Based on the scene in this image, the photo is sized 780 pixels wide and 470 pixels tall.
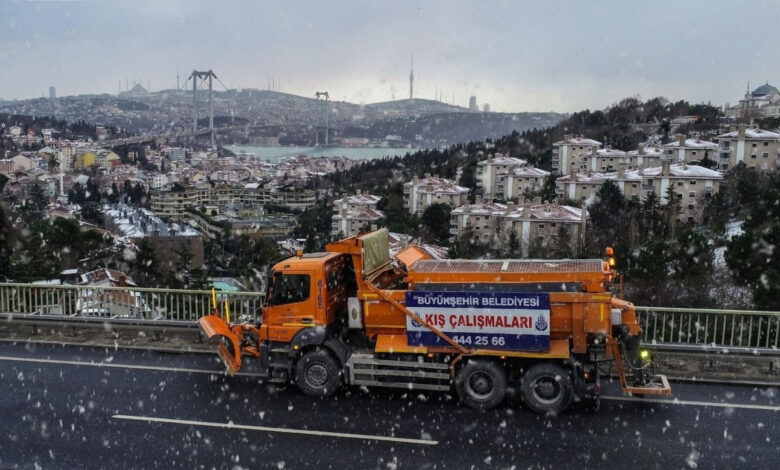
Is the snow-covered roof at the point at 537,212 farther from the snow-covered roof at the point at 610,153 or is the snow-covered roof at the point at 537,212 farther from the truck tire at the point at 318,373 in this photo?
the truck tire at the point at 318,373

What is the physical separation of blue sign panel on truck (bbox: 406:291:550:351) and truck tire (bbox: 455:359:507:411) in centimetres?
24

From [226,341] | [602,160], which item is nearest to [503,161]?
[602,160]

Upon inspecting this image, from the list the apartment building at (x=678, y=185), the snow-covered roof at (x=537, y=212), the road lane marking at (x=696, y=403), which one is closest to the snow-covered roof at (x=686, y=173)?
the apartment building at (x=678, y=185)

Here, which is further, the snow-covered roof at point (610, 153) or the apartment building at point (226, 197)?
the apartment building at point (226, 197)

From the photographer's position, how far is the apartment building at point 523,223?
47325 millimetres

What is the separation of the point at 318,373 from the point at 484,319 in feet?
7.17

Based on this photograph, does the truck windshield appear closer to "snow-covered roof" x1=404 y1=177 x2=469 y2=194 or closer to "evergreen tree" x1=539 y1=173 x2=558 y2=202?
"evergreen tree" x1=539 y1=173 x2=558 y2=202

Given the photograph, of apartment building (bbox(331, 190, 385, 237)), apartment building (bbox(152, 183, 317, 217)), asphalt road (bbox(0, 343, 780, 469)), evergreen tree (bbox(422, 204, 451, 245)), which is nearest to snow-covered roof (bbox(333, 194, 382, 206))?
apartment building (bbox(331, 190, 385, 237))

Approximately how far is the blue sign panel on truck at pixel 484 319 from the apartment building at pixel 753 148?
63028 millimetres

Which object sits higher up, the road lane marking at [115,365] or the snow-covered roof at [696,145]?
the snow-covered roof at [696,145]

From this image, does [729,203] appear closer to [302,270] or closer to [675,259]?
[675,259]

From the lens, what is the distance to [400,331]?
324 inches

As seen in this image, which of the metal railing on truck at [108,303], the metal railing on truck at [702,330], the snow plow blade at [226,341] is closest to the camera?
the snow plow blade at [226,341]

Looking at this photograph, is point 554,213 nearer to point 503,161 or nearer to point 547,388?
point 503,161
